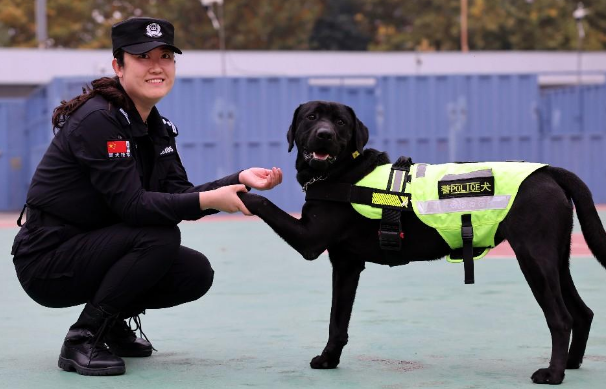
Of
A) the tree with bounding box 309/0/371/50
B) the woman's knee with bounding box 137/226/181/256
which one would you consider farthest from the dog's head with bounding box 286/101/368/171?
the tree with bounding box 309/0/371/50

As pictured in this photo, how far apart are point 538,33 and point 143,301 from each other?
47.4m

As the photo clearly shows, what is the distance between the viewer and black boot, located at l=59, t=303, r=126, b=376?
4059 millimetres

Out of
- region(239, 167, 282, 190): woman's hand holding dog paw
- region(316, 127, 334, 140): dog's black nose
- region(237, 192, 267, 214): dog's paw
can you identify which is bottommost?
region(237, 192, 267, 214): dog's paw

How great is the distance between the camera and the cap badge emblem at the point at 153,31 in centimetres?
416

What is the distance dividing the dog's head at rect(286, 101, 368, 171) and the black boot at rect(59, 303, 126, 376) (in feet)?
3.50

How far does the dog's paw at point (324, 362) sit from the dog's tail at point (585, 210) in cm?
115

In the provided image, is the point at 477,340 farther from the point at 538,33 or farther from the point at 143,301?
the point at 538,33

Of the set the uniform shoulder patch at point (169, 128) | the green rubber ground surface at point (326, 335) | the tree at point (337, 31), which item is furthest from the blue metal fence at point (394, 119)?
the tree at point (337, 31)

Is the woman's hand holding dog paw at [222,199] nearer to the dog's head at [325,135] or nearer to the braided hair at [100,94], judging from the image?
the dog's head at [325,135]

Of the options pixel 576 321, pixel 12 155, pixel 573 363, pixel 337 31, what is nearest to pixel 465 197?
pixel 576 321

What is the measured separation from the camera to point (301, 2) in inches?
1991

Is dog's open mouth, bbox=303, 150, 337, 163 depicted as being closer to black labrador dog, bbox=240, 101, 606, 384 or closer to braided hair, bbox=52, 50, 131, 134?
black labrador dog, bbox=240, 101, 606, 384

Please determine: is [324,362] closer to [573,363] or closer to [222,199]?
[222,199]

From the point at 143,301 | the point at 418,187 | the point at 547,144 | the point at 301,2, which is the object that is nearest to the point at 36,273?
the point at 143,301
